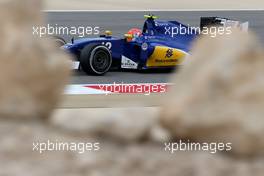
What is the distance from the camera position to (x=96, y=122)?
125 inches

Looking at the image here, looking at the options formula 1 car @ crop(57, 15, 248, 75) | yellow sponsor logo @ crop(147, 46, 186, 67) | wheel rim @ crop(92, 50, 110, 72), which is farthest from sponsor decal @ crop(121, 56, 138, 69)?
wheel rim @ crop(92, 50, 110, 72)

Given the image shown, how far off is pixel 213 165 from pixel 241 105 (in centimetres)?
27

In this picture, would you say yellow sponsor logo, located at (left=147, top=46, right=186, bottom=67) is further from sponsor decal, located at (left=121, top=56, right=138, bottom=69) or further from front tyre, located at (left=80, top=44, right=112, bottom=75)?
front tyre, located at (left=80, top=44, right=112, bottom=75)

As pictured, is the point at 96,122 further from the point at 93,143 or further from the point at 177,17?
the point at 177,17

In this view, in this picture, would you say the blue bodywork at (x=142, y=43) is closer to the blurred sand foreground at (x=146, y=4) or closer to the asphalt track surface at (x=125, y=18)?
the asphalt track surface at (x=125, y=18)

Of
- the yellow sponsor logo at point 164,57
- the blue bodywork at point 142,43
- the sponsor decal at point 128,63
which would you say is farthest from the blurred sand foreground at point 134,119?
the sponsor decal at point 128,63

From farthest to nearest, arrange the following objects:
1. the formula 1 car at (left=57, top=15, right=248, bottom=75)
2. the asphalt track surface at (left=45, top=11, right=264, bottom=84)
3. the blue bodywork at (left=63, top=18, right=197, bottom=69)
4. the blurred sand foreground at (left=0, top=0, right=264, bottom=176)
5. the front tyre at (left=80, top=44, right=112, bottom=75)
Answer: the asphalt track surface at (left=45, top=11, right=264, bottom=84), the blue bodywork at (left=63, top=18, right=197, bottom=69), the formula 1 car at (left=57, top=15, right=248, bottom=75), the front tyre at (left=80, top=44, right=112, bottom=75), the blurred sand foreground at (left=0, top=0, right=264, bottom=176)

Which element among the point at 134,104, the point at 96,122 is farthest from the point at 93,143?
the point at 134,104

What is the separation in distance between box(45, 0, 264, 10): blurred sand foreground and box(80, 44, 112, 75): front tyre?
1480cm

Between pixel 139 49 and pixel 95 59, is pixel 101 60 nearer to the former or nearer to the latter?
pixel 95 59

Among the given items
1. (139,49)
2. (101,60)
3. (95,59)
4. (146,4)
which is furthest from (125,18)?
(95,59)

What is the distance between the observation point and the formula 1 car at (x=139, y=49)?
13078 mm

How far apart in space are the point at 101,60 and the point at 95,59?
0.21 m

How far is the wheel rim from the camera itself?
42.6 feet
